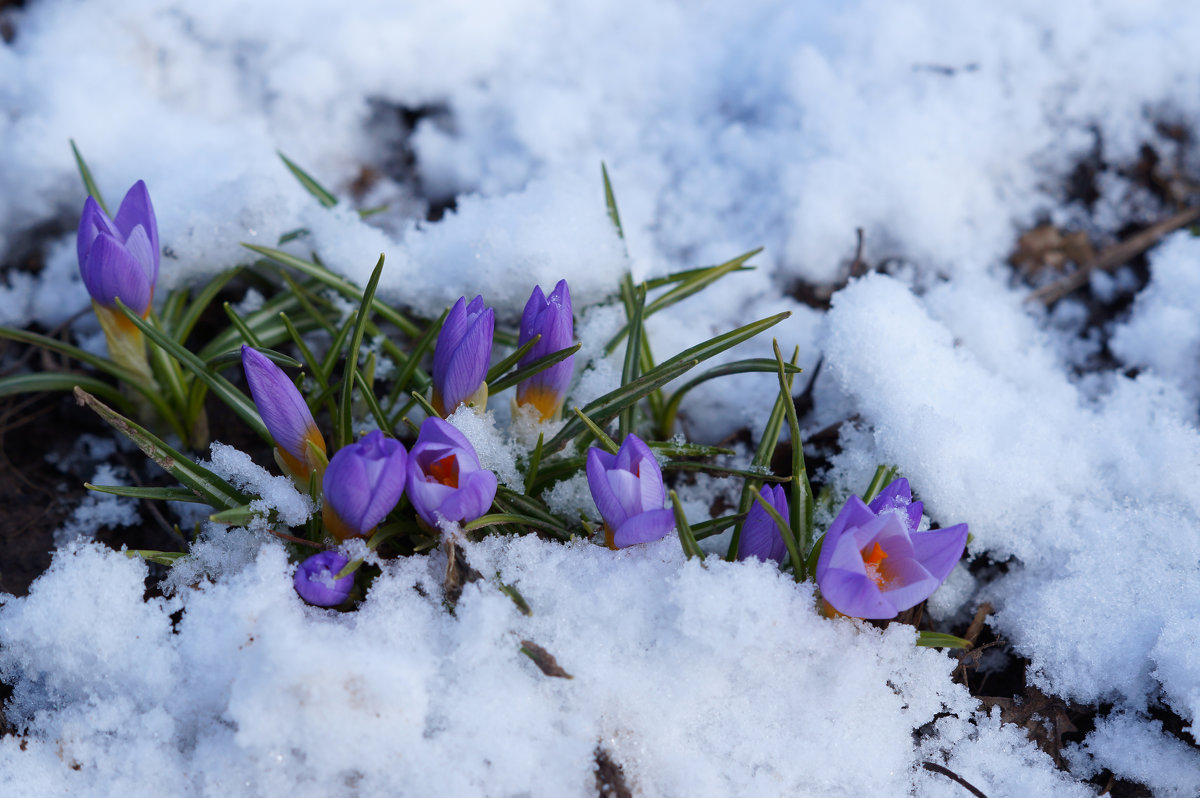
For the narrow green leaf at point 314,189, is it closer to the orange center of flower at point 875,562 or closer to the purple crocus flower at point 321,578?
the purple crocus flower at point 321,578

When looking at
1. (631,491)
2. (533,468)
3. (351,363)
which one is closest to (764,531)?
(631,491)

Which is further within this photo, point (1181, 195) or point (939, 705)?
point (1181, 195)

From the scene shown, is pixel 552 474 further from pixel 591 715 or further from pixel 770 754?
pixel 770 754

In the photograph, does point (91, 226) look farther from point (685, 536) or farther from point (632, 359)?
point (685, 536)

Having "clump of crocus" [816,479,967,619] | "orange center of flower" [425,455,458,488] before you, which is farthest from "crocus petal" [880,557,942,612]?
"orange center of flower" [425,455,458,488]

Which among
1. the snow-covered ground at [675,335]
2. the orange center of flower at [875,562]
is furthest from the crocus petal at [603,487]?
the orange center of flower at [875,562]

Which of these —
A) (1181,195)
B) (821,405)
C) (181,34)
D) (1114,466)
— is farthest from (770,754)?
(181,34)

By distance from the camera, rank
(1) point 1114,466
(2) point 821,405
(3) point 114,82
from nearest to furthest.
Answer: (1) point 1114,466
(2) point 821,405
(3) point 114,82
